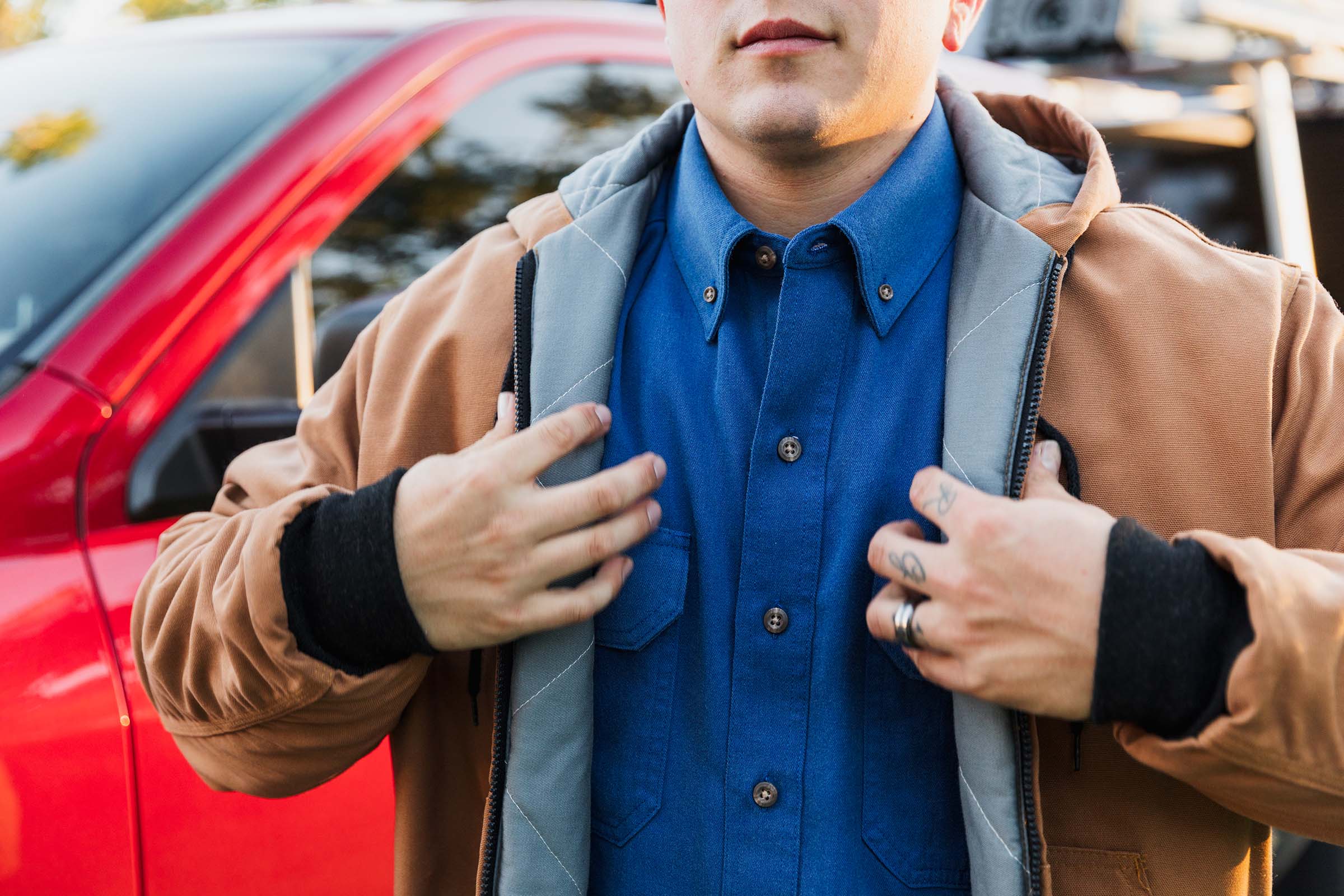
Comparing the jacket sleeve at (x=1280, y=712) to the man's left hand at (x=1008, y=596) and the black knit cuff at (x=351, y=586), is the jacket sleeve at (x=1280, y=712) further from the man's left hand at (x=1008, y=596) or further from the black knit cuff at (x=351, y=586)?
the black knit cuff at (x=351, y=586)

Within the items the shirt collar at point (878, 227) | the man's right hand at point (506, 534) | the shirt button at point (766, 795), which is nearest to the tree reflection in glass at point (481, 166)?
the shirt collar at point (878, 227)

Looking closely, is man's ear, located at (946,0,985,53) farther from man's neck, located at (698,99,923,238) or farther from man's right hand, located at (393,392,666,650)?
man's right hand, located at (393,392,666,650)

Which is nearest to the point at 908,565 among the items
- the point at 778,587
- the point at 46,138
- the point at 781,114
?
the point at 778,587

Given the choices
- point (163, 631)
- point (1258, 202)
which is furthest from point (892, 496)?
point (1258, 202)

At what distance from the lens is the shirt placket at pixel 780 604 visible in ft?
4.19

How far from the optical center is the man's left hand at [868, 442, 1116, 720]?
1.07m

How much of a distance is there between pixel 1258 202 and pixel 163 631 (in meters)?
3.39

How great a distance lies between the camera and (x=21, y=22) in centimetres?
1176

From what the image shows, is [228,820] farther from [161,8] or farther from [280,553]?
[161,8]

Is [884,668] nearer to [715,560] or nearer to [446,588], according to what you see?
[715,560]

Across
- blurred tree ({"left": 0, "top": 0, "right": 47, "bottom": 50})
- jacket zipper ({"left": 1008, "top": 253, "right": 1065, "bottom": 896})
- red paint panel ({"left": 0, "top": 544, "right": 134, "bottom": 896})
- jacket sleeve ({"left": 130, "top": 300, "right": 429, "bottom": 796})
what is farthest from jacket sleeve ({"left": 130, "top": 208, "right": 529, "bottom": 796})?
blurred tree ({"left": 0, "top": 0, "right": 47, "bottom": 50})

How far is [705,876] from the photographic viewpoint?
1310 millimetres

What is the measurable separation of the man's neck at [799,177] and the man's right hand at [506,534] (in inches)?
17.9

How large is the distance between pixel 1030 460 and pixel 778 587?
1.00ft
